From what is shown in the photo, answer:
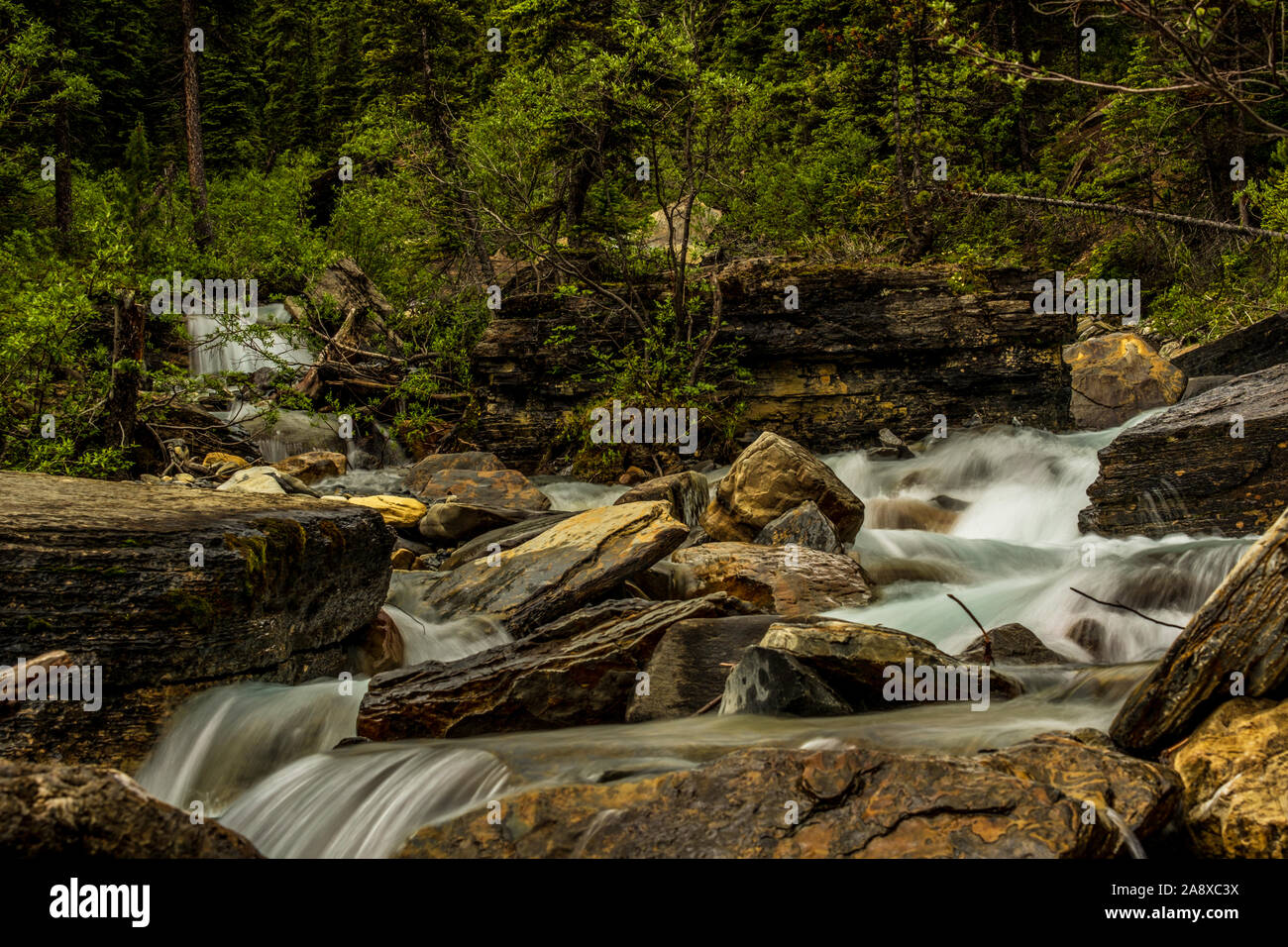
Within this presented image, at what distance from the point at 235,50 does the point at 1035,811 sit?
33.3 metres

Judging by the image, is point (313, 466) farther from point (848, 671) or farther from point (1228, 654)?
point (1228, 654)

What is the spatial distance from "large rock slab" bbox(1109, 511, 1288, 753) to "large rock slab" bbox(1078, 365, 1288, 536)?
14.4 feet

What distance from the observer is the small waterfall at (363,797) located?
408 centimetres

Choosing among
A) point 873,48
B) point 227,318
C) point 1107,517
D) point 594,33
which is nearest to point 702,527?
point 1107,517

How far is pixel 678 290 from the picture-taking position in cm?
1416

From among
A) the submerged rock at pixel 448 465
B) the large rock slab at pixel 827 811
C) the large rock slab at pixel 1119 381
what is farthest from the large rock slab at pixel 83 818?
the large rock slab at pixel 1119 381

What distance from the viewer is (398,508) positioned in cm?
1032

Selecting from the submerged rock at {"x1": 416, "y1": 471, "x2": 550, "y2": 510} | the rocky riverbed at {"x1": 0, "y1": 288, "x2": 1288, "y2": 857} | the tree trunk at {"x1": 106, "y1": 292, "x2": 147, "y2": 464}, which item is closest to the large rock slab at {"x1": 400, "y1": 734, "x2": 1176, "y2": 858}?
the rocky riverbed at {"x1": 0, "y1": 288, "x2": 1288, "y2": 857}

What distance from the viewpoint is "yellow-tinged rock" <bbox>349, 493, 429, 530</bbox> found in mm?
10148

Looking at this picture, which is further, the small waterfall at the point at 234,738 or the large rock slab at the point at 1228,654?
the small waterfall at the point at 234,738

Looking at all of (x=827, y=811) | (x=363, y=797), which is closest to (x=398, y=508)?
(x=363, y=797)

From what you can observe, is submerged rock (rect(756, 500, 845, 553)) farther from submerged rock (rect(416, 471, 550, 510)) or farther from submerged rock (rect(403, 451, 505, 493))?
submerged rock (rect(403, 451, 505, 493))

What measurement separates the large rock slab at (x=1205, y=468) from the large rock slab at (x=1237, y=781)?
15.6 ft

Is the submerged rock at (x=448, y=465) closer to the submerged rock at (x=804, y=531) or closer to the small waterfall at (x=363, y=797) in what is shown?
the submerged rock at (x=804, y=531)
